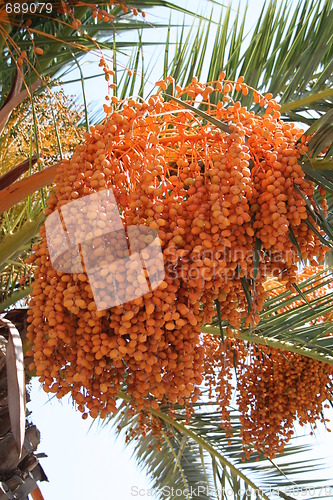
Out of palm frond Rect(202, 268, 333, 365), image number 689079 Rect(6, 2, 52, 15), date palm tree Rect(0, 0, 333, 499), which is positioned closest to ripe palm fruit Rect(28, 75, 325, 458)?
date palm tree Rect(0, 0, 333, 499)

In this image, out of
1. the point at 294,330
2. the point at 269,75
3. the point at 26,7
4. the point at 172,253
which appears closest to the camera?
the point at 172,253

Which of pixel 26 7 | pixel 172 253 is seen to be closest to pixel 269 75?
pixel 26 7

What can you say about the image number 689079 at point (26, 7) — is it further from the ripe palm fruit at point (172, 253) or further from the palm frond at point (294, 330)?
the palm frond at point (294, 330)

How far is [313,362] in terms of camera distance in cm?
315

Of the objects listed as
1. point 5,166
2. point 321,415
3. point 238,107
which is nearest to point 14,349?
point 238,107

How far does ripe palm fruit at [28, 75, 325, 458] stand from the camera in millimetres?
1277

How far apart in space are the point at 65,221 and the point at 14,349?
1.81 feet

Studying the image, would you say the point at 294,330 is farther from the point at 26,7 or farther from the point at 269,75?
the point at 26,7

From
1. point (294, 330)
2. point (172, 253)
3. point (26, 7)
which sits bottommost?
point (172, 253)

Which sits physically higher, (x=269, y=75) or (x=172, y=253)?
(x=269, y=75)

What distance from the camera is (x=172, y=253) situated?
50.4 inches

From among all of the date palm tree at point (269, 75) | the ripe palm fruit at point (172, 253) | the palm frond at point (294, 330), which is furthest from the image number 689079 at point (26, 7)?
the palm frond at point (294, 330)

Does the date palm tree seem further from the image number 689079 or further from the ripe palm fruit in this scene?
the ripe palm fruit

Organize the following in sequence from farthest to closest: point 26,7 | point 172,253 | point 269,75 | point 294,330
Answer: point 294,330 < point 269,75 < point 26,7 < point 172,253
